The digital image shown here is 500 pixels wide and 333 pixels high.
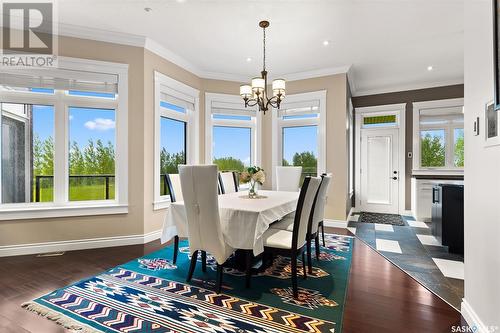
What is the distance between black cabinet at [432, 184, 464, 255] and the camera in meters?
3.33

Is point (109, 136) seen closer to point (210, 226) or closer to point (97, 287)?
point (97, 287)

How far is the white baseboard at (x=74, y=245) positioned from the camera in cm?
324

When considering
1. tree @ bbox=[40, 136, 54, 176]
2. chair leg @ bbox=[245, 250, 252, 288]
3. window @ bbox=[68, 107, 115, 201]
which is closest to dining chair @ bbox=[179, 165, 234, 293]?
chair leg @ bbox=[245, 250, 252, 288]

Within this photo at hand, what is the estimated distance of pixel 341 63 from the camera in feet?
15.0

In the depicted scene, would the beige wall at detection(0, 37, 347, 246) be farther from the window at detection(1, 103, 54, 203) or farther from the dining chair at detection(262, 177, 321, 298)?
the dining chair at detection(262, 177, 321, 298)

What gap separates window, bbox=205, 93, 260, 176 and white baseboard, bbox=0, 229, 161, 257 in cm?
203

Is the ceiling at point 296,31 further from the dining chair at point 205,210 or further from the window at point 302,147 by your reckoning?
the dining chair at point 205,210

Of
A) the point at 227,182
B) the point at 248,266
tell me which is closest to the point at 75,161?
the point at 227,182

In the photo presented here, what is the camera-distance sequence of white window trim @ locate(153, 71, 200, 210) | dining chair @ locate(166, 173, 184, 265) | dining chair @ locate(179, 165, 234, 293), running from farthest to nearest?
white window trim @ locate(153, 71, 200, 210), dining chair @ locate(166, 173, 184, 265), dining chair @ locate(179, 165, 234, 293)

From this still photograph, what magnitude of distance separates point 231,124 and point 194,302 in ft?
12.7

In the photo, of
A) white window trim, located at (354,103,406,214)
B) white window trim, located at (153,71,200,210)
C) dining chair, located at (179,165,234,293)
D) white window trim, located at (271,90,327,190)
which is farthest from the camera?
white window trim, located at (354,103,406,214)

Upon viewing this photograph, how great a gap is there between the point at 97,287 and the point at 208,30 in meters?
3.35

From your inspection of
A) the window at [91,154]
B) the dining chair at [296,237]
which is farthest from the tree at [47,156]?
the dining chair at [296,237]

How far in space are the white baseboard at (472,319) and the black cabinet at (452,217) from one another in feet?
6.04
